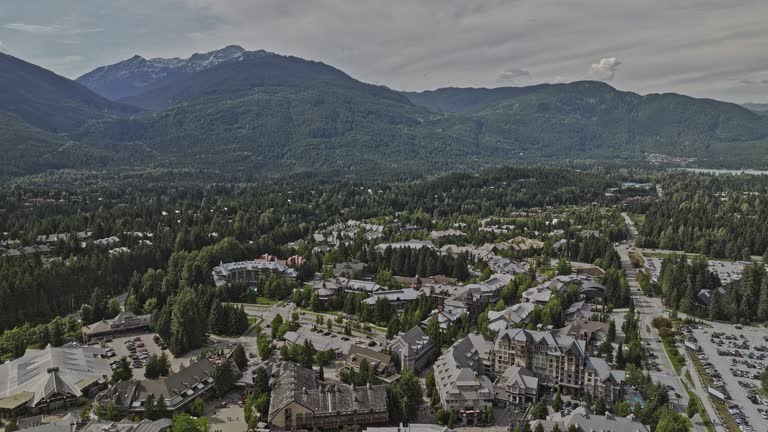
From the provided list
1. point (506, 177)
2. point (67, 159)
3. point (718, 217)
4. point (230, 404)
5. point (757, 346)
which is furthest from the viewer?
point (67, 159)

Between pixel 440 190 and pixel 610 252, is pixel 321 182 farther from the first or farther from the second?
pixel 610 252

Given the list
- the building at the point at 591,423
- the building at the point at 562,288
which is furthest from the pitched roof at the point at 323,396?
the building at the point at 562,288

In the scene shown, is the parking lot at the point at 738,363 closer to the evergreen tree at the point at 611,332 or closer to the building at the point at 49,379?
the evergreen tree at the point at 611,332

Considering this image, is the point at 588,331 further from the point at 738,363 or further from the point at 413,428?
the point at 413,428

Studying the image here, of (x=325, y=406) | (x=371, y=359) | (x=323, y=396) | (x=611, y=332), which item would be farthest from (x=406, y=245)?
(x=325, y=406)

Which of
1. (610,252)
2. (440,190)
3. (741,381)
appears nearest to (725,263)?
(610,252)
